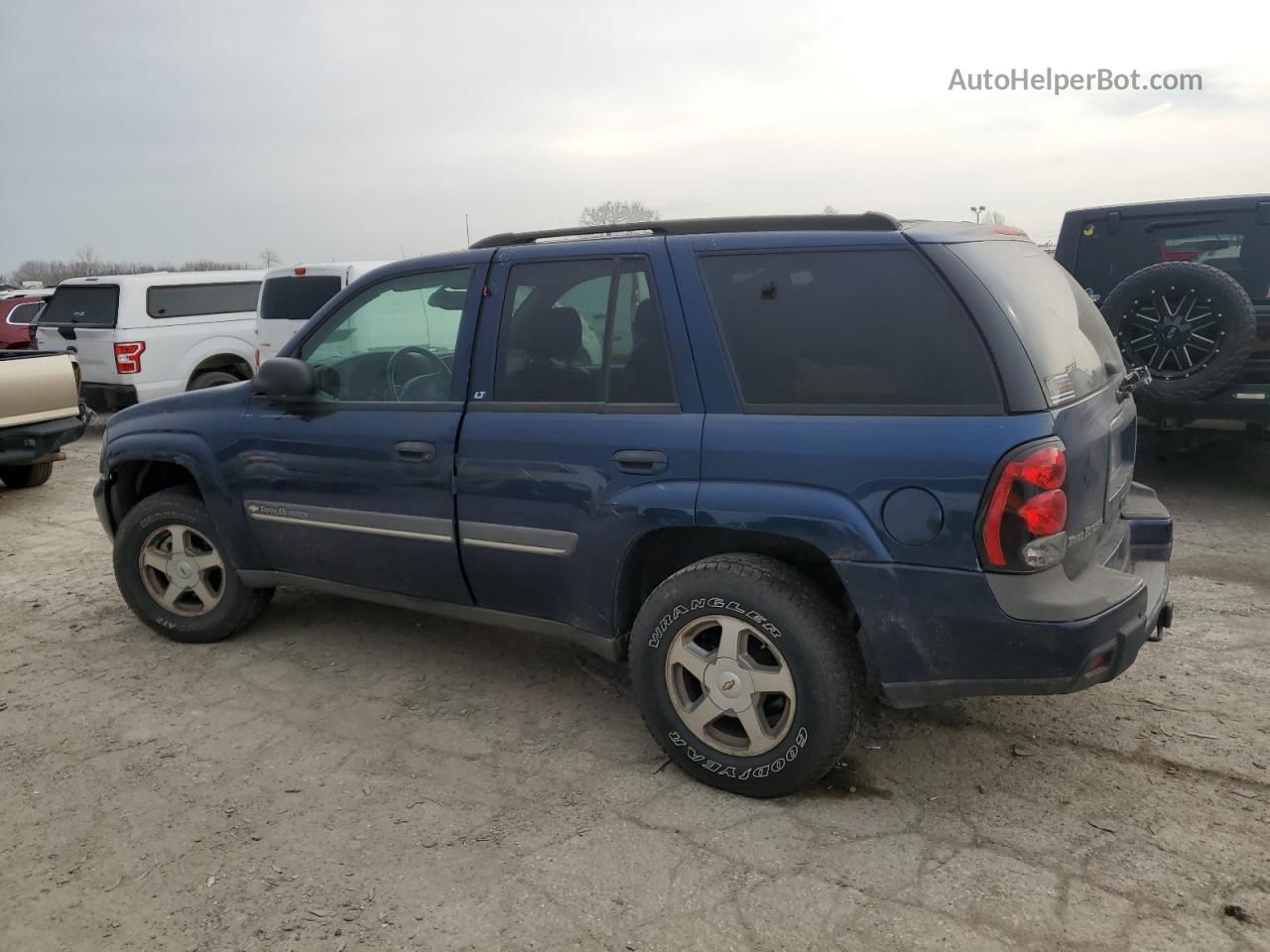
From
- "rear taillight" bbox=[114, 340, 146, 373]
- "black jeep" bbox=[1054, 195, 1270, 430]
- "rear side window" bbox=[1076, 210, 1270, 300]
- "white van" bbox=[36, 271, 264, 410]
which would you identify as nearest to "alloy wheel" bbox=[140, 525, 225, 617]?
"black jeep" bbox=[1054, 195, 1270, 430]

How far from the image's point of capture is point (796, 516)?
2.83 m

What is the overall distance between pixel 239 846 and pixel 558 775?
1.00 metres

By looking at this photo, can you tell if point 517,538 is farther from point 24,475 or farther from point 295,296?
point 295,296

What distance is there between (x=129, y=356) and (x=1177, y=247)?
9970 millimetres

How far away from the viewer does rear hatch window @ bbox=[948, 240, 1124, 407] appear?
273 centimetres

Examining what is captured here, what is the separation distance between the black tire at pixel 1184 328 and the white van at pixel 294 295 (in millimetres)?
6994

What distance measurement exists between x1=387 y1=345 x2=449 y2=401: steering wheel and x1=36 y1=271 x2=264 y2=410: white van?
297 inches

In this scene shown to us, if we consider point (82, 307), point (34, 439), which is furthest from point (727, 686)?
point (82, 307)

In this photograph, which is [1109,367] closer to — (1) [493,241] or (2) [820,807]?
(2) [820,807]

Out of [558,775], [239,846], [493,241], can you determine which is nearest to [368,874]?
[239,846]

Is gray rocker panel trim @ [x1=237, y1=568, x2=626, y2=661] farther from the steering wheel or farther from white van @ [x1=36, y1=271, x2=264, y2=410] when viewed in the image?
white van @ [x1=36, y1=271, x2=264, y2=410]

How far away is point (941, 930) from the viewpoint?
7.90 ft

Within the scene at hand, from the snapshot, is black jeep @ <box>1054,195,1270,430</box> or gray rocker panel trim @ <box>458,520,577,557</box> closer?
gray rocker panel trim @ <box>458,520,577,557</box>

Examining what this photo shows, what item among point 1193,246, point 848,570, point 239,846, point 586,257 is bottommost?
point 239,846
